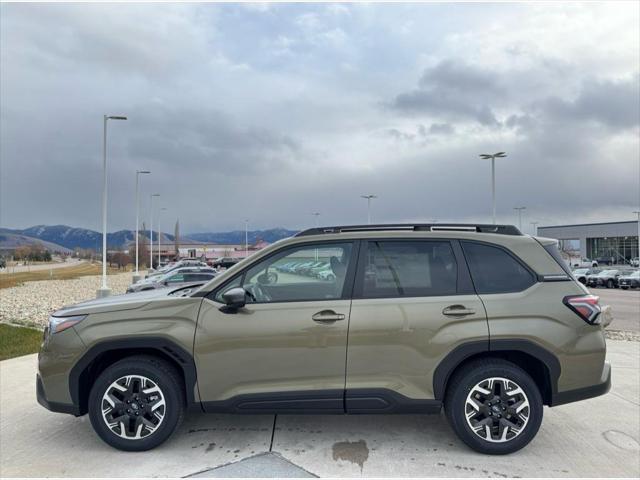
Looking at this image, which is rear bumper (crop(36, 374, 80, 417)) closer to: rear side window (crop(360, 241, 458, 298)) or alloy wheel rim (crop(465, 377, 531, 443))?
rear side window (crop(360, 241, 458, 298))

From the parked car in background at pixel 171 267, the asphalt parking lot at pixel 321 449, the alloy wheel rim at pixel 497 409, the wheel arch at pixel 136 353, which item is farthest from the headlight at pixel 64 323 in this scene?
the parked car in background at pixel 171 267

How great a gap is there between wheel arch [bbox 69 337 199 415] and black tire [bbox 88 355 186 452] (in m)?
0.11

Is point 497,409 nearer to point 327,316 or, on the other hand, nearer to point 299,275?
point 327,316

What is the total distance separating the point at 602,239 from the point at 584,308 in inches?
3525

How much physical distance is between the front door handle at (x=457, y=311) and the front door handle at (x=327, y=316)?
830mm

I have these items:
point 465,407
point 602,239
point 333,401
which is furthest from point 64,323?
point 602,239

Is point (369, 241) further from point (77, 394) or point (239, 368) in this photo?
point (77, 394)

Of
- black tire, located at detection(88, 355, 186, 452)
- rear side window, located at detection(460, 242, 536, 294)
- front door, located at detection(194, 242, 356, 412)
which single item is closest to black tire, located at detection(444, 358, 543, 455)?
rear side window, located at detection(460, 242, 536, 294)

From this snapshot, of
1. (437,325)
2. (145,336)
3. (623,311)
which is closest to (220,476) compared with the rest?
(145,336)

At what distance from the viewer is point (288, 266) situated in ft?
13.0

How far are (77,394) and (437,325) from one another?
9.72 feet

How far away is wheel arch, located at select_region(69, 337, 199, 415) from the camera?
12.0 feet

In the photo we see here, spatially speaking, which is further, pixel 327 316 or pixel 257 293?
pixel 257 293

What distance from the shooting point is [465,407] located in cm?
363
